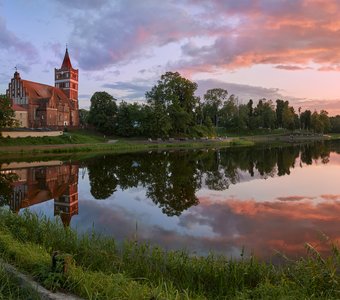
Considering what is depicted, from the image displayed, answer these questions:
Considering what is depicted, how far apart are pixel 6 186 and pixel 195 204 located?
11.4 m

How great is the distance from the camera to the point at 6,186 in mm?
20406

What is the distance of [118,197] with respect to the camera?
714 inches

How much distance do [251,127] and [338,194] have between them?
9369cm

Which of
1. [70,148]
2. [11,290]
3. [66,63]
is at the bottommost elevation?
[70,148]

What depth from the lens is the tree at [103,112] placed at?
70375 mm

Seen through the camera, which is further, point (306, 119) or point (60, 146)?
point (306, 119)

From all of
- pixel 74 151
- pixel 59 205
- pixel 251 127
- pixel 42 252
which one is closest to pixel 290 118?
pixel 251 127

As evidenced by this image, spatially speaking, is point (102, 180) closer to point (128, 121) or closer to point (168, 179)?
point (168, 179)

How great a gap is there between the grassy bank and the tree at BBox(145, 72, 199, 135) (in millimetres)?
61332

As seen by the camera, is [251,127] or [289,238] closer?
[289,238]

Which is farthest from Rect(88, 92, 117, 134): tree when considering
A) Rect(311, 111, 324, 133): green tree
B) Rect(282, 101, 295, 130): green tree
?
Rect(311, 111, 324, 133): green tree

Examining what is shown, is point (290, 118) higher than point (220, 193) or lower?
higher

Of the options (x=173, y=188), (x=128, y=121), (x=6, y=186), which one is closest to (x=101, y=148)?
(x=128, y=121)

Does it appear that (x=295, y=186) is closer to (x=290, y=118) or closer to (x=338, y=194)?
(x=338, y=194)
